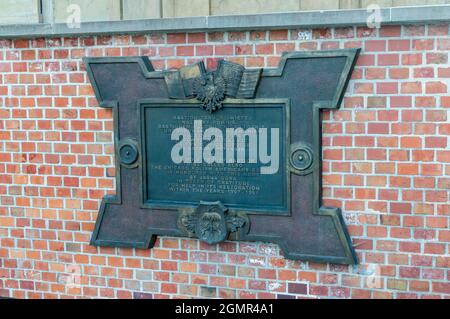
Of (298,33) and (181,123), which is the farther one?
(181,123)

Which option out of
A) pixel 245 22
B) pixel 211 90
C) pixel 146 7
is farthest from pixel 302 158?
pixel 146 7

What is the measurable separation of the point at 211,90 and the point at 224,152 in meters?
0.42

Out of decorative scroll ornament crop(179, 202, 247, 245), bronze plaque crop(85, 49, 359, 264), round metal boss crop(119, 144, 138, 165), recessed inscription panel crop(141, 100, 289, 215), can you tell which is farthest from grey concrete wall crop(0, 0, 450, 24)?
decorative scroll ornament crop(179, 202, 247, 245)

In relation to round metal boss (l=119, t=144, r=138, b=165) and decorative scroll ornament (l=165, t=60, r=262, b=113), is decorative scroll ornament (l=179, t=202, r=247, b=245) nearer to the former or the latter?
round metal boss (l=119, t=144, r=138, b=165)

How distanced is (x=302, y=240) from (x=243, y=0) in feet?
5.38

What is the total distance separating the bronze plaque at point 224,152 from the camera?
3781 mm

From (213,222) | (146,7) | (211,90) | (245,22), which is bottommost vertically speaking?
(213,222)

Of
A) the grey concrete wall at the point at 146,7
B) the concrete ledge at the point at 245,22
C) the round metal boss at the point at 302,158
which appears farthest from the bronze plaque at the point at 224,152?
the grey concrete wall at the point at 146,7

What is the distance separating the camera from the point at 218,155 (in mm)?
3992

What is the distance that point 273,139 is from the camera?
3867 millimetres

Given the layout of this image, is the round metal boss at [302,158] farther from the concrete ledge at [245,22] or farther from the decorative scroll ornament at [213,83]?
the concrete ledge at [245,22]

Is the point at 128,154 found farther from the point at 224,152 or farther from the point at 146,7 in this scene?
the point at 146,7

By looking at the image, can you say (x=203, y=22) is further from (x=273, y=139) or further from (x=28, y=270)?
(x=28, y=270)

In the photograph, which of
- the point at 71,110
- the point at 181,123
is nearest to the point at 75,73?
the point at 71,110
